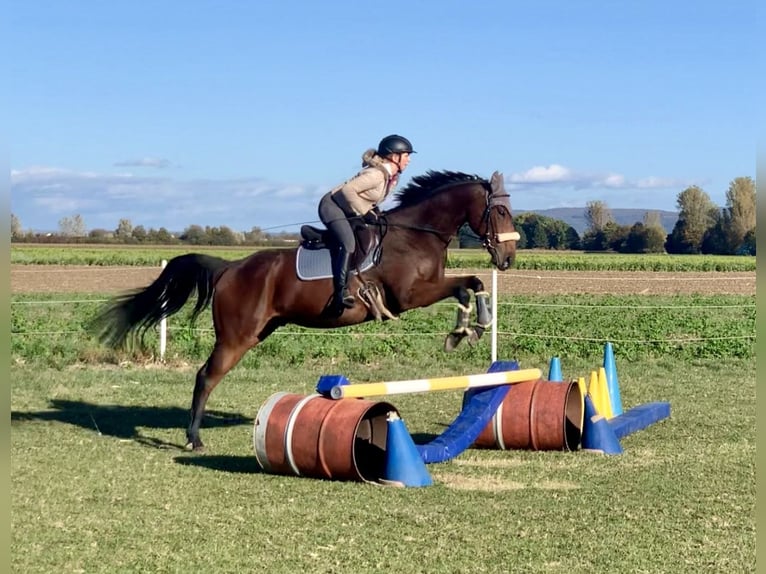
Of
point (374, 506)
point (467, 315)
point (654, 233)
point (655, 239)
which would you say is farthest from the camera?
point (655, 239)

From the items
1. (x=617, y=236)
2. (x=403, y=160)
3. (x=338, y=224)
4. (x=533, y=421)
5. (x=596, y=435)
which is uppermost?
(x=617, y=236)

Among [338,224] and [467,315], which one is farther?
[338,224]

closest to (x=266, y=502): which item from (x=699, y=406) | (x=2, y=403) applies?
(x=2, y=403)

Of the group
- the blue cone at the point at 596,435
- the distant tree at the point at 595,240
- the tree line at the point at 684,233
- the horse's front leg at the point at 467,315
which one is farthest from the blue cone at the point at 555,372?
the tree line at the point at 684,233

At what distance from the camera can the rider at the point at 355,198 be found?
8.19 metres

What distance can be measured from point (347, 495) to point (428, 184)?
3173 mm

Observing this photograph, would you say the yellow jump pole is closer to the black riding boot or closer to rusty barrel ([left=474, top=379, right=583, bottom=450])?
rusty barrel ([left=474, top=379, right=583, bottom=450])

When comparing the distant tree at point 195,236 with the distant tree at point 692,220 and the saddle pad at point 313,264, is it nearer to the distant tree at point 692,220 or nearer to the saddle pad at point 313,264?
the saddle pad at point 313,264

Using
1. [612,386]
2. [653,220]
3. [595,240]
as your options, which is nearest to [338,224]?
[612,386]

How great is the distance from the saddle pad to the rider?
0.33 feet

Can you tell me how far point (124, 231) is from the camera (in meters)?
49.3

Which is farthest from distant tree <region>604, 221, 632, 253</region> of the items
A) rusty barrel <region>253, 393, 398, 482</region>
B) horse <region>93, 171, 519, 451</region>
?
rusty barrel <region>253, 393, 398, 482</region>

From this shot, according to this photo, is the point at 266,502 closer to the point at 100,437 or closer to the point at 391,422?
the point at 391,422

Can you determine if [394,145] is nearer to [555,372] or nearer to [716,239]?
[555,372]
